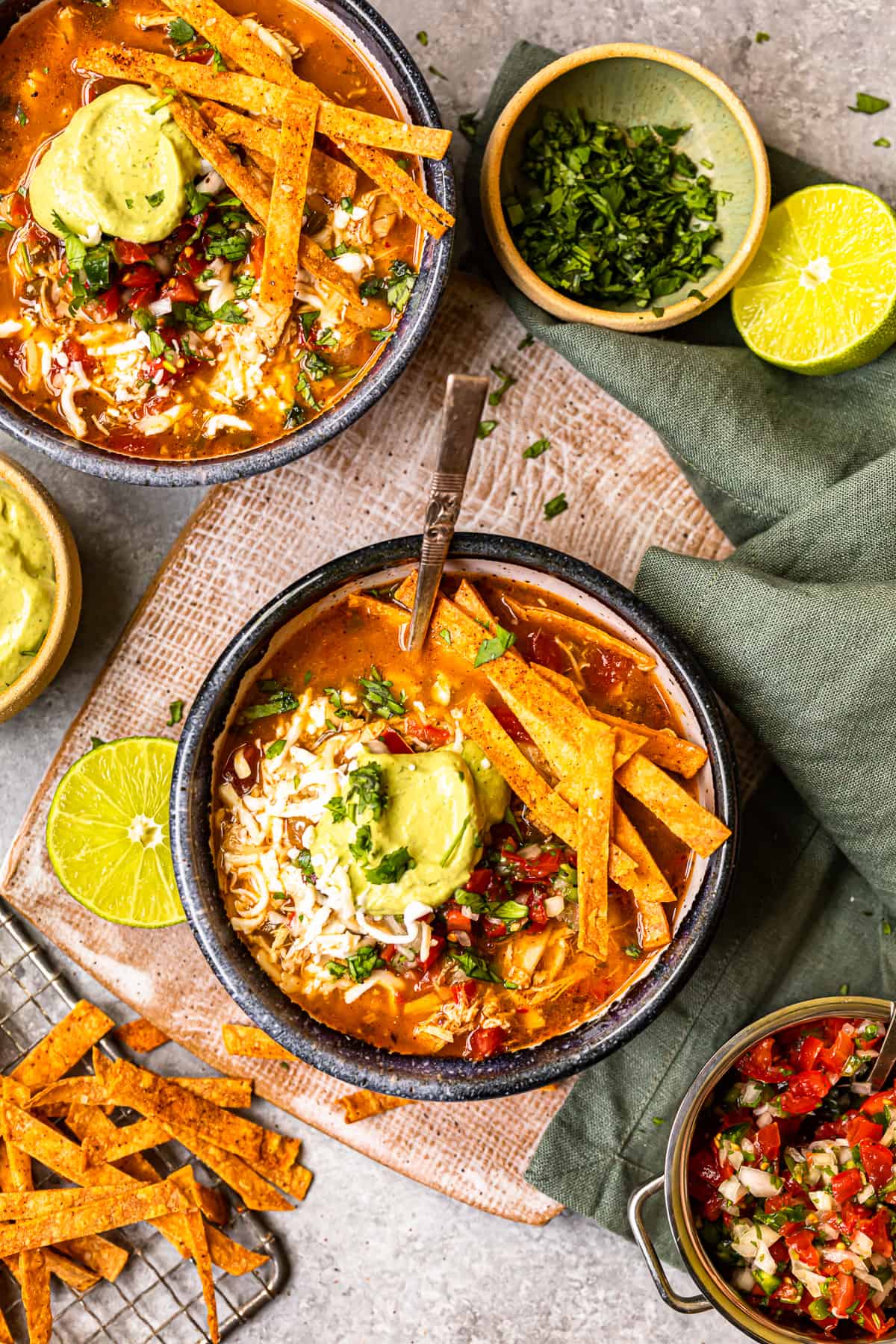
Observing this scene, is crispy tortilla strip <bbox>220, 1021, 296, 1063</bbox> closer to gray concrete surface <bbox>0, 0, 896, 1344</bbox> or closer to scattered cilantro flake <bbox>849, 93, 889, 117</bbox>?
gray concrete surface <bbox>0, 0, 896, 1344</bbox>

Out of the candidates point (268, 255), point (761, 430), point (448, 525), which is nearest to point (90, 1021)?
point (448, 525)

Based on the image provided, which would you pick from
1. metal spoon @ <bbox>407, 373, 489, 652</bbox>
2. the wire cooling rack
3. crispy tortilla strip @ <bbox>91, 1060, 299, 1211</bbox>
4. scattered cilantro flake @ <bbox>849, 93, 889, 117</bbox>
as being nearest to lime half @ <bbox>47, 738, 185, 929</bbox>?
the wire cooling rack

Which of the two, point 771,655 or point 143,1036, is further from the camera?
point 143,1036

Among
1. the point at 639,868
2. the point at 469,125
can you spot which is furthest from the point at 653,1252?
the point at 469,125

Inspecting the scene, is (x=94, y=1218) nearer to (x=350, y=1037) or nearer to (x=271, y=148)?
(x=350, y=1037)

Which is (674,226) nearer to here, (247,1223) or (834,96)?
(834,96)
